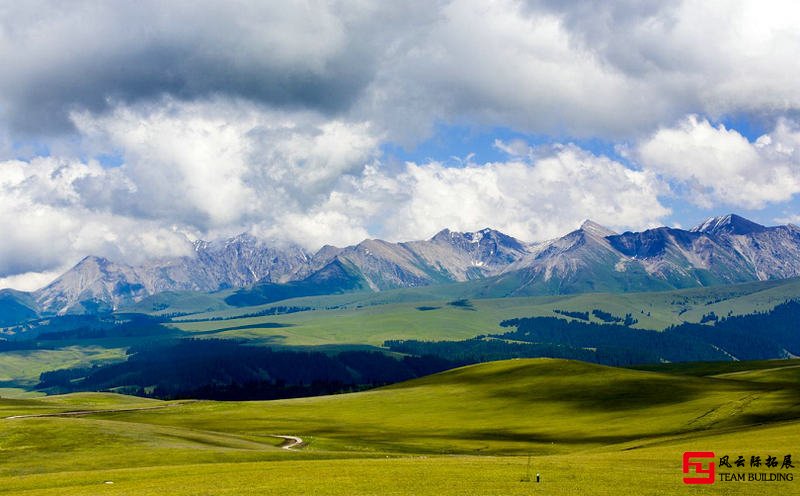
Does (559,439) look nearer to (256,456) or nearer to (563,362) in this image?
(256,456)

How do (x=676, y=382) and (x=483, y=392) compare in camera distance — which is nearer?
(x=676, y=382)

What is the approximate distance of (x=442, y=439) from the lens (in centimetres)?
12294

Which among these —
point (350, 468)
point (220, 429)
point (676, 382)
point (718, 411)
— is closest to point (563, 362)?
point (676, 382)

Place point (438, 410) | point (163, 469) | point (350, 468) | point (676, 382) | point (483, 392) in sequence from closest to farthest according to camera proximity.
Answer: point (350, 468), point (163, 469), point (676, 382), point (438, 410), point (483, 392)

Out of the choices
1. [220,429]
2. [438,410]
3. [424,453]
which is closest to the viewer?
[424,453]

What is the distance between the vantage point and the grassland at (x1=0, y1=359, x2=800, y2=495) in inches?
2060

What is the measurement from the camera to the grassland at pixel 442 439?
172 ft

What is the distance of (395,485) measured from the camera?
1949 inches

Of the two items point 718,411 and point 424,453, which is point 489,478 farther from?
point 718,411

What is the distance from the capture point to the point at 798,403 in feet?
351

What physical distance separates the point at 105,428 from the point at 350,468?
54.0m

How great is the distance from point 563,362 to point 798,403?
9080cm

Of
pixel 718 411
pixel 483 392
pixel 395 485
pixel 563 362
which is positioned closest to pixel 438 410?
pixel 483 392

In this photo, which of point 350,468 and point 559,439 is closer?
point 350,468
